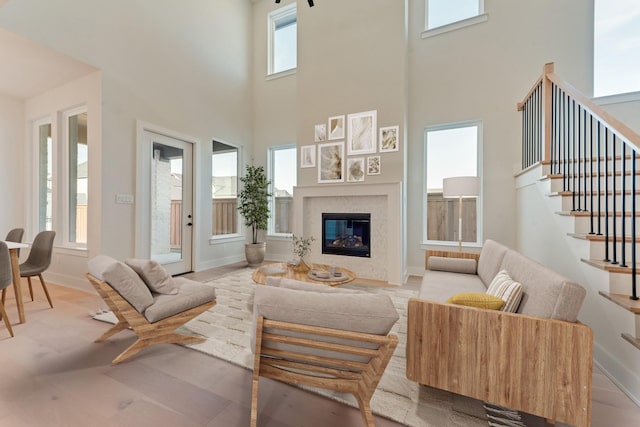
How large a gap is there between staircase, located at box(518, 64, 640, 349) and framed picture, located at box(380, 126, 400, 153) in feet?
5.61

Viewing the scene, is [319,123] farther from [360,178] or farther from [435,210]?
[435,210]

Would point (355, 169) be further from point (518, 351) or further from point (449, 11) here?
point (518, 351)

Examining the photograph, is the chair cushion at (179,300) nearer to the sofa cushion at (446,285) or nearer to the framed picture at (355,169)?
the sofa cushion at (446,285)

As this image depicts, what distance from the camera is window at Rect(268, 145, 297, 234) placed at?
5781mm

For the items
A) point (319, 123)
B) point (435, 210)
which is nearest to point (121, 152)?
point (319, 123)

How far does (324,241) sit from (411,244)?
1.51m

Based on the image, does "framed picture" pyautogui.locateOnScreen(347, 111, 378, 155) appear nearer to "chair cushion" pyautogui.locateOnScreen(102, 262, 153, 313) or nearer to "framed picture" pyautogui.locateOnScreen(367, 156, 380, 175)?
"framed picture" pyautogui.locateOnScreen(367, 156, 380, 175)

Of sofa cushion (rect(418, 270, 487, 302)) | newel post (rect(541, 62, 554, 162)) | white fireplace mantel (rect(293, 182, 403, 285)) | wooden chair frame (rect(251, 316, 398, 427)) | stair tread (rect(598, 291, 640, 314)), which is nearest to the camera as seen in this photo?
wooden chair frame (rect(251, 316, 398, 427))

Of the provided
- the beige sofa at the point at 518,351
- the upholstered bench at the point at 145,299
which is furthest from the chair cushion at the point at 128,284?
the beige sofa at the point at 518,351

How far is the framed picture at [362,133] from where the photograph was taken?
166 inches

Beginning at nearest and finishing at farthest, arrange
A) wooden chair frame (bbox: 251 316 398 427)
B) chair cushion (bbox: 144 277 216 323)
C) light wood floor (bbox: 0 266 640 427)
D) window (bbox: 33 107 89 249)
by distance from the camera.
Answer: wooden chair frame (bbox: 251 316 398 427) → light wood floor (bbox: 0 266 640 427) → chair cushion (bbox: 144 277 216 323) → window (bbox: 33 107 89 249)

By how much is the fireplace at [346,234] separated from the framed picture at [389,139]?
1085mm

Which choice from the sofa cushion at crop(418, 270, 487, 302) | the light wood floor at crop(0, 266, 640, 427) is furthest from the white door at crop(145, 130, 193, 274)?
the sofa cushion at crop(418, 270, 487, 302)

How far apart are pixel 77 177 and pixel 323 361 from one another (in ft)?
15.3
